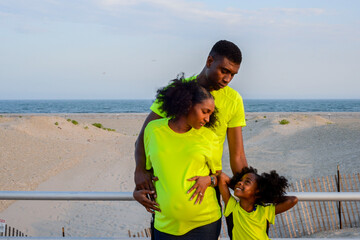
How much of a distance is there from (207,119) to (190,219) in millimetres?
526

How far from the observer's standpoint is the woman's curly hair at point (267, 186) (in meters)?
2.54

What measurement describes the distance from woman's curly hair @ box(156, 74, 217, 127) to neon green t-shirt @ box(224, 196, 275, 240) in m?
0.57

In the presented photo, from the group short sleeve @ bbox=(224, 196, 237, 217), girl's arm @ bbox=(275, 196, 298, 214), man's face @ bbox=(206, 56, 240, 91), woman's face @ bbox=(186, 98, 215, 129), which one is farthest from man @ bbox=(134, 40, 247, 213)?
girl's arm @ bbox=(275, 196, 298, 214)

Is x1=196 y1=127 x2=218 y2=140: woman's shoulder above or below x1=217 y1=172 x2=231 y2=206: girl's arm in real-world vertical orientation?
above

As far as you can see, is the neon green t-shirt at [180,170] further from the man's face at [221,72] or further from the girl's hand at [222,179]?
the man's face at [221,72]

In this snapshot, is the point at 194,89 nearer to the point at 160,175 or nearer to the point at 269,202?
the point at 160,175

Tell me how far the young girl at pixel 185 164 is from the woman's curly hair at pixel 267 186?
0.32m

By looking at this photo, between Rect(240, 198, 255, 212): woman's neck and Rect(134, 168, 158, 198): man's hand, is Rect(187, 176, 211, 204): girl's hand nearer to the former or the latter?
Rect(134, 168, 158, 198): man's hand

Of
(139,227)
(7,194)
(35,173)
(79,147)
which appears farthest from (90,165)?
(7,194)

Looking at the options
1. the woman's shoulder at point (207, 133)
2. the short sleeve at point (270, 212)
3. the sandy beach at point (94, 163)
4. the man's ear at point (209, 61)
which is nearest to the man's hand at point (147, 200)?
the woman's shoulder at point (207, 133)

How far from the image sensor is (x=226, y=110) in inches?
97.1

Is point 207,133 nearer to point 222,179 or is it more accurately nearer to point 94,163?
point 222,179

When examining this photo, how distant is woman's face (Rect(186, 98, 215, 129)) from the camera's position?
2.22 m

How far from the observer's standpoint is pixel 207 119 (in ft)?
7.38
